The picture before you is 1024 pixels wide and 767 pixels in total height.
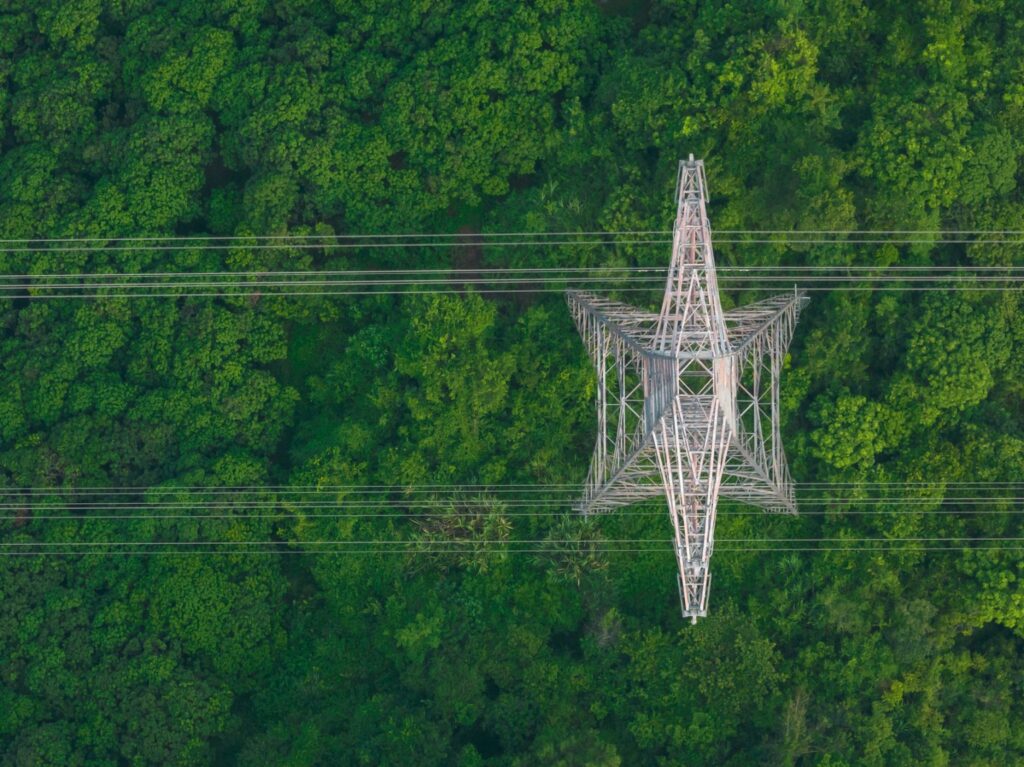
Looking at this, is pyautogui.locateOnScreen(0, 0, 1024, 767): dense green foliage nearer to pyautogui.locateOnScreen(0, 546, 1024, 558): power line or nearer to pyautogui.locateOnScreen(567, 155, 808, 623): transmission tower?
pyautogui.locateOnScreen(0, 546, 1024, 558): power line

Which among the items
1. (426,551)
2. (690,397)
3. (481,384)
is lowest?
(426,551)

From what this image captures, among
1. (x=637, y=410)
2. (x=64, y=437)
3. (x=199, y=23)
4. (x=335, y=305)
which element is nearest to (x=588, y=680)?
(x=637, y=410)

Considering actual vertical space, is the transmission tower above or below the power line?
above

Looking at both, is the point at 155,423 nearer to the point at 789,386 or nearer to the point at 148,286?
the point at 148,286

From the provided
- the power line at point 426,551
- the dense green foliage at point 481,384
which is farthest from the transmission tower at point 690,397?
the power line at point 426,551

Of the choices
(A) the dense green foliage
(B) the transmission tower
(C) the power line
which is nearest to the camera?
(B) the transmission tower

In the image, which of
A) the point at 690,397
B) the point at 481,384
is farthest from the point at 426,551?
the point at 690,397

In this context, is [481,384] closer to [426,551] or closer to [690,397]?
[426,551]

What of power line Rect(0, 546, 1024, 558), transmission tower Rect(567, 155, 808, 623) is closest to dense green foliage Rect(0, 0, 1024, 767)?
power line Rect(0, 546, 1024, 558)
